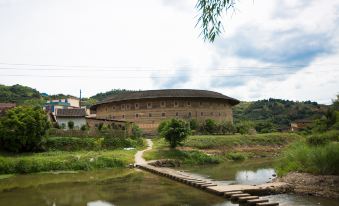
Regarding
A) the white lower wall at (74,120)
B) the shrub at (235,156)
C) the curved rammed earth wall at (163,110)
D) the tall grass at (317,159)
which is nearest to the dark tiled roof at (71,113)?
the white lower wall at (74,120)

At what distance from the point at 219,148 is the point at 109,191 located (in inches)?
866

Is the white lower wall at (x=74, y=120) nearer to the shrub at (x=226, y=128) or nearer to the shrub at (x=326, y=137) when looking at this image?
the shrub at (x=226, y=128)

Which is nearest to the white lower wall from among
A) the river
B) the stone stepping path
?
the river

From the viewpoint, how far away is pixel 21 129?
24.5 meters

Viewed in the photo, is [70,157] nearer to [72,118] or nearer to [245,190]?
[245,190]

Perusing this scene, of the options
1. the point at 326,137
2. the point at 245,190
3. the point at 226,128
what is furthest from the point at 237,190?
the point at 226,128

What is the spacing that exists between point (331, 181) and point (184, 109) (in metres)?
36.1

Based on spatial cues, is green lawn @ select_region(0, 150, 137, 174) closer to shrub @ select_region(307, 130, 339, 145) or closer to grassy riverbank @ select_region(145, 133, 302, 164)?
grassy riverbank @ select_region(145, 133, 302, 164)

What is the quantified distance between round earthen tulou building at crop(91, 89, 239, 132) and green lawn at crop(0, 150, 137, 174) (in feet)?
75.4

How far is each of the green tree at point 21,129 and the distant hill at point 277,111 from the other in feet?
188

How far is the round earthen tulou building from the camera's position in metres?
49.2

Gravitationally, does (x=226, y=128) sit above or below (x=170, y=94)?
below

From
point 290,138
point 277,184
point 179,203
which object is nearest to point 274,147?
point 290,138

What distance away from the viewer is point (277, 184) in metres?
14.2
